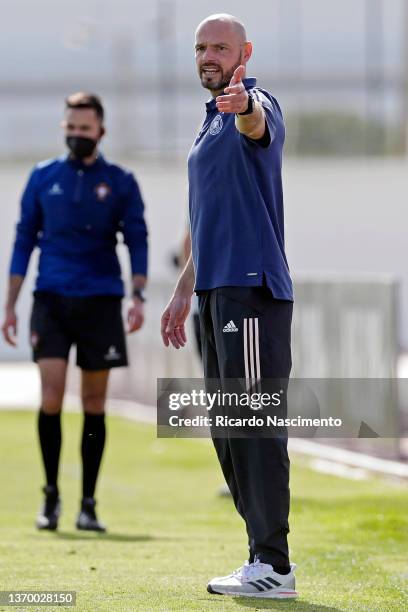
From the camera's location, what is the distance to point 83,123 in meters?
7.74

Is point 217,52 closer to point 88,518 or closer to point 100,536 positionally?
point 100,536

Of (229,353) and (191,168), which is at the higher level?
(191,168)

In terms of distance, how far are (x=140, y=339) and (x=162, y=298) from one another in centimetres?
61

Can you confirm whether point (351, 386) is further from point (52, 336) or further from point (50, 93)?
point (50, 93)

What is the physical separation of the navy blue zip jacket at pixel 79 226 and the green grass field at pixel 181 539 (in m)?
1.24

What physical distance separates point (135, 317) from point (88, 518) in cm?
102

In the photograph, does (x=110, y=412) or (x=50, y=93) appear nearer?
(x=110, y=412)

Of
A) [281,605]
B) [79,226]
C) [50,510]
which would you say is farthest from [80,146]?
[281,605]

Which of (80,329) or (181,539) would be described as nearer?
(181,539)

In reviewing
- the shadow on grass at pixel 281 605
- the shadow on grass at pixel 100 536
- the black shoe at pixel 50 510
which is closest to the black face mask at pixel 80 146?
the black shoe at pixel 50 510

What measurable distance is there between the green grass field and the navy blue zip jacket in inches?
48.7

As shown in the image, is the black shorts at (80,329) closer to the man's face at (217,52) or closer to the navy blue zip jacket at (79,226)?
the navy blue zip jacket at (79,226)

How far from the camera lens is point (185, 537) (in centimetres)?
741

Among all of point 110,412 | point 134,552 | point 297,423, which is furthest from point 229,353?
point 110,412
